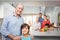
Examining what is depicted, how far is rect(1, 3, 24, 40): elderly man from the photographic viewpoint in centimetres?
169

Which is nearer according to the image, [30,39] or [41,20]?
[30,39]

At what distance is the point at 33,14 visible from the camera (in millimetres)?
1969

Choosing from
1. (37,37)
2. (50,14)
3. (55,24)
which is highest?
(50,14)

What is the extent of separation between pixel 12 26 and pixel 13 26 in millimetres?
11

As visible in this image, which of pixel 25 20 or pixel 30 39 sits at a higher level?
pixel 25 20

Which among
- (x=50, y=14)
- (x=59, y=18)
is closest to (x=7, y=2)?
(x=50, y=14)

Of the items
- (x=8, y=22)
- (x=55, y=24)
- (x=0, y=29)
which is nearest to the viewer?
(x=8, y=22)

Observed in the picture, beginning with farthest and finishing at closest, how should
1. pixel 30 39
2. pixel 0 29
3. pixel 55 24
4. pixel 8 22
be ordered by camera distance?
pixel 55 24, pixel 0 29, pixel 8 22, pixel 30 39

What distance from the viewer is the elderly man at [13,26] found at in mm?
1686

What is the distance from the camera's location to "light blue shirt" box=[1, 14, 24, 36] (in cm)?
169

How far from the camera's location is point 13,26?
1.70 metres

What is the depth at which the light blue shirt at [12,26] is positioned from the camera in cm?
169

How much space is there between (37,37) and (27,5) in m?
0.50

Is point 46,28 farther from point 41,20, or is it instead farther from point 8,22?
point 8,22
